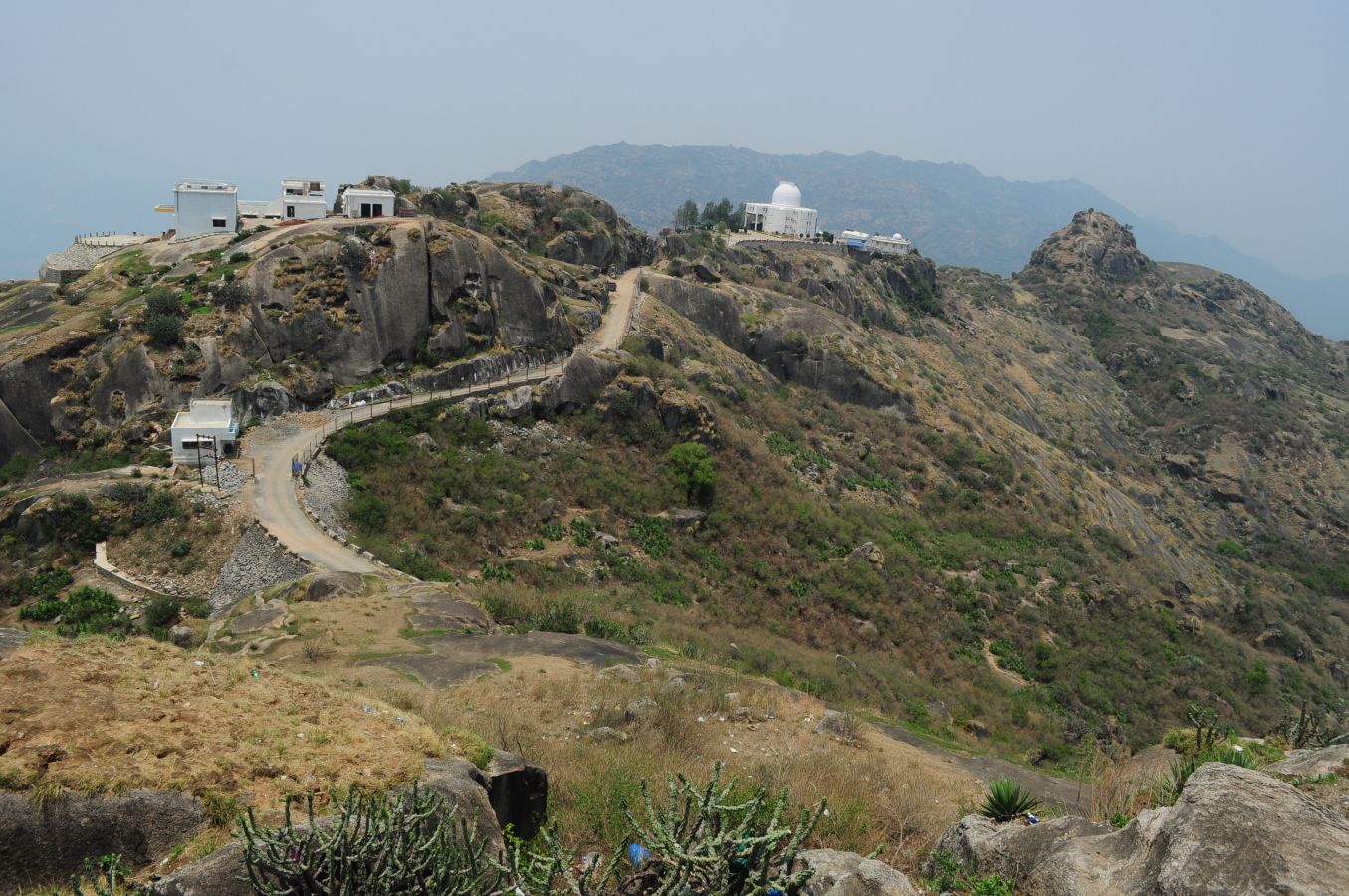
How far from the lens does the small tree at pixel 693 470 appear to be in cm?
3678

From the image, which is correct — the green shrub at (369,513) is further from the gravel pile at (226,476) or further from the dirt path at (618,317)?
the dirt path at (618,317)

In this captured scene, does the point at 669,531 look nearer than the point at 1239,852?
No

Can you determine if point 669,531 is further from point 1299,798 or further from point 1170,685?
point 1299,798

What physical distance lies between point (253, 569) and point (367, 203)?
32198 mm

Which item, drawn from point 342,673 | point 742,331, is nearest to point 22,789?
point 342,673

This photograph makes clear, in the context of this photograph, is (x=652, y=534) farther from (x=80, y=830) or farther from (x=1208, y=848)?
(x=1208, y=848)

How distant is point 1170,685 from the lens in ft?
107

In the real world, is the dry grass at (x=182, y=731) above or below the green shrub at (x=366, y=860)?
below

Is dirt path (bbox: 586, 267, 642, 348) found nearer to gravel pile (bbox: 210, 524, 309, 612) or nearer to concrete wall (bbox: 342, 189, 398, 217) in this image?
concrete wall (bbox: 342, 189, 398, 217)

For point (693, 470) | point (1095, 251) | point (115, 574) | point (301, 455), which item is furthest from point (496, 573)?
point (1095, 251)

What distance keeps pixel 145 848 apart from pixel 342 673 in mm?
8825

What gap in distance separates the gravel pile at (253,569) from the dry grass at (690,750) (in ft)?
35.4

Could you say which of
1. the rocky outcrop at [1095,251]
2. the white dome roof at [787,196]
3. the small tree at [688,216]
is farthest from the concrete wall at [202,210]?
the rocky outcrop at [1095,251]

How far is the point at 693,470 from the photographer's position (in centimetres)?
3706
